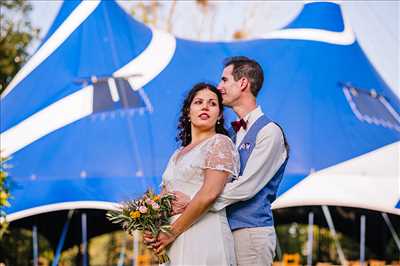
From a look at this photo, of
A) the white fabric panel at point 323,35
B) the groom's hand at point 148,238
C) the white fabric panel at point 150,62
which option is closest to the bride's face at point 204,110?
the groom's hand at point 148,238

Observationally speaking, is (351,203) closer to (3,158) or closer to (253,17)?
(3,158)

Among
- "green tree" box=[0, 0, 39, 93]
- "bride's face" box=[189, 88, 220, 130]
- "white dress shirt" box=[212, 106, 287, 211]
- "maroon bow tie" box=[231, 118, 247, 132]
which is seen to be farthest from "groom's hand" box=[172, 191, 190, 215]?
"green tree" box=[0, 0, 39, 93]

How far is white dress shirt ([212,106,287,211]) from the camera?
321 centimetres

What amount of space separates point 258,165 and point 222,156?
6.7 inches

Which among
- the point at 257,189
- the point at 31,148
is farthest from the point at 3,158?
the point at 257,189

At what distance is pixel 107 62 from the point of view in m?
9.19

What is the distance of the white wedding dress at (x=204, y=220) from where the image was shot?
317cm

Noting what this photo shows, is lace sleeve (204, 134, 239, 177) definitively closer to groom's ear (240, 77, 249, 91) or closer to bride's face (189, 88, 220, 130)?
bride's face (189, 88, 220, 130)

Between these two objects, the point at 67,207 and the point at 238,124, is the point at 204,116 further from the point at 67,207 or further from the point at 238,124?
the point at 67,207

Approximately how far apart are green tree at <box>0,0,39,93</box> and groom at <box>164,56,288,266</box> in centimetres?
1257

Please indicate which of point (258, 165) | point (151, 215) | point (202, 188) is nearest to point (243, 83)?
point (258, 165)

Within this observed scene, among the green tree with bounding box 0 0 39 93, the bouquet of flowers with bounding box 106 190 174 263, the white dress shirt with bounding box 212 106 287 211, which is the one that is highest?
the green tree with bounding box 0 0 39 93

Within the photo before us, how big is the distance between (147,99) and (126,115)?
0.34 m

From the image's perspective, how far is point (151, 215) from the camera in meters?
3.19
